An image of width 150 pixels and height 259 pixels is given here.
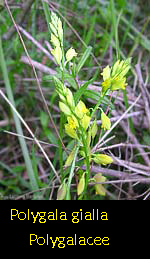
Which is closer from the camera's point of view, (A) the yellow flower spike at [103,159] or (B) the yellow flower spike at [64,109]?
(B) the yellow flower spike at [64,109]

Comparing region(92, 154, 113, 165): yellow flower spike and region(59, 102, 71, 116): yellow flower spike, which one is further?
region(92, 154, 113, 165): yellow flower spike

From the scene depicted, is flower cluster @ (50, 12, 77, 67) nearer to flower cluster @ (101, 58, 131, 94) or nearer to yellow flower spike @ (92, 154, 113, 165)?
flower cluster @ (101, 58, 131, 94)

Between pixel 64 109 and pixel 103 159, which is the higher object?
pixel 64 109

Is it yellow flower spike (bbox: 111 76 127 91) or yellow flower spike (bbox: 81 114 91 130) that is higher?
yellow flower spike (bbox: 111 76 127 91)

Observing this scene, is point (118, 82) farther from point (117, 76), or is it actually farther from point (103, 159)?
point (103, 159)

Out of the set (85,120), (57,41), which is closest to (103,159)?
(85,120)

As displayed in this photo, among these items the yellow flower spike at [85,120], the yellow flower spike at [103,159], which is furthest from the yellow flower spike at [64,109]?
the yellow flower spike at [103,159]

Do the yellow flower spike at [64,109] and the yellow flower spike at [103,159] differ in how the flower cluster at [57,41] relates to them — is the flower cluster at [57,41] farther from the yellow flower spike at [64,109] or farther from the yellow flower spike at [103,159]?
A: the yellow flower spike at [103,159]

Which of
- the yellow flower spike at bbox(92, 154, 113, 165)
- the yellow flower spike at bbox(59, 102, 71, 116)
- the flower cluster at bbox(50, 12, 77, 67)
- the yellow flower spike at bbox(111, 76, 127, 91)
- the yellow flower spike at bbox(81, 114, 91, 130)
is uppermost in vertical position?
the flower cluster at bbox(50, 12, 77, 67)

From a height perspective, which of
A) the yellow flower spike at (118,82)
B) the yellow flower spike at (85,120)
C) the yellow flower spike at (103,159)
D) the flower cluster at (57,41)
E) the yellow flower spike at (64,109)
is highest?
the flower cluster at (57,41)

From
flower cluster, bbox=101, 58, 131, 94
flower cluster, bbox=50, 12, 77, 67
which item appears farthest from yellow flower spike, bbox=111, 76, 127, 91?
flower cluster, bbox=50, 12, 77, 67

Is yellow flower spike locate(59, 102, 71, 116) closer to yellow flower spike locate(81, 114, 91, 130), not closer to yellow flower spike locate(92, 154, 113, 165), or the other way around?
yellow flower spike locate(81, 114, 91, 130)

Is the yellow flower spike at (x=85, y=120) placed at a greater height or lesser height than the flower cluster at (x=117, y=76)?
lesser
